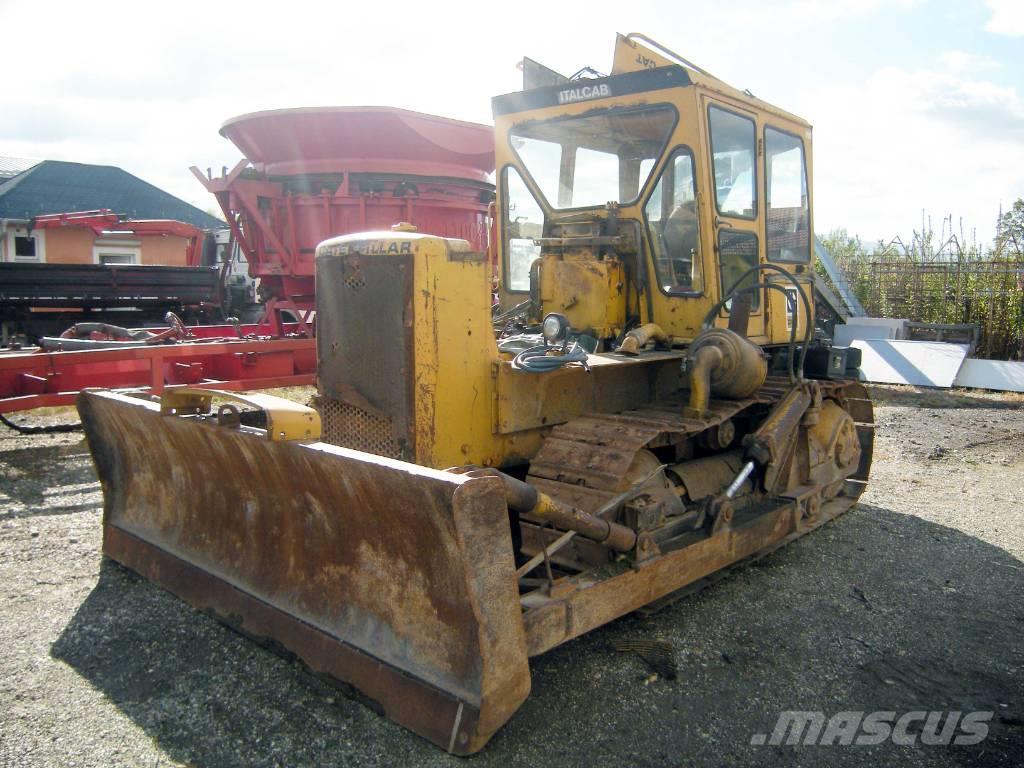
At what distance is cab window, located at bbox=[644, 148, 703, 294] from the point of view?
15.3 ft

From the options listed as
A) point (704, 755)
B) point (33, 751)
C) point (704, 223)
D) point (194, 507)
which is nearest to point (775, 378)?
point (704, 223)

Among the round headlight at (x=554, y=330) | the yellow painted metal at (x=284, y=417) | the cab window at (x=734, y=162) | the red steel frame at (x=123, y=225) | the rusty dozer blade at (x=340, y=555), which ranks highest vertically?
the red steel frame at (x=123, y=225)

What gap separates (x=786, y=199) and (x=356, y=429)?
11.3 feet

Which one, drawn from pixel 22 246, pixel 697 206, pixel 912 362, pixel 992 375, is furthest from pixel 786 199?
pixel 22 246

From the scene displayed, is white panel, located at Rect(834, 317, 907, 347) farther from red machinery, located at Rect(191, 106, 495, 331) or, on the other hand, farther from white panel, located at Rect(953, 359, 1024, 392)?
red machinery, located at Rect(191, 106, 495, 331)

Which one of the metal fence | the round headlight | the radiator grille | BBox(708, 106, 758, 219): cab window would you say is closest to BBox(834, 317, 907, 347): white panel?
the metal fence

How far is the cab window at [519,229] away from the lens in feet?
17.1

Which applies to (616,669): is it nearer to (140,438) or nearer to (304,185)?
(140,438)

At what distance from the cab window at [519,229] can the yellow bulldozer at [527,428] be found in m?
0.01

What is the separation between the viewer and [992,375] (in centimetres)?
1184

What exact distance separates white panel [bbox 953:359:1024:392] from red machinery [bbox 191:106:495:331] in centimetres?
793

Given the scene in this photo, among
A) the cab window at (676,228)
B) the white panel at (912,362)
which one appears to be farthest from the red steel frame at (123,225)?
the cab window at (676,228)

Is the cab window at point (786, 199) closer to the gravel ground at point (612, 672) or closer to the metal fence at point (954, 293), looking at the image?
the gravel ground at point (612, 672)

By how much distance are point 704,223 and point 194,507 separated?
3131 mm
